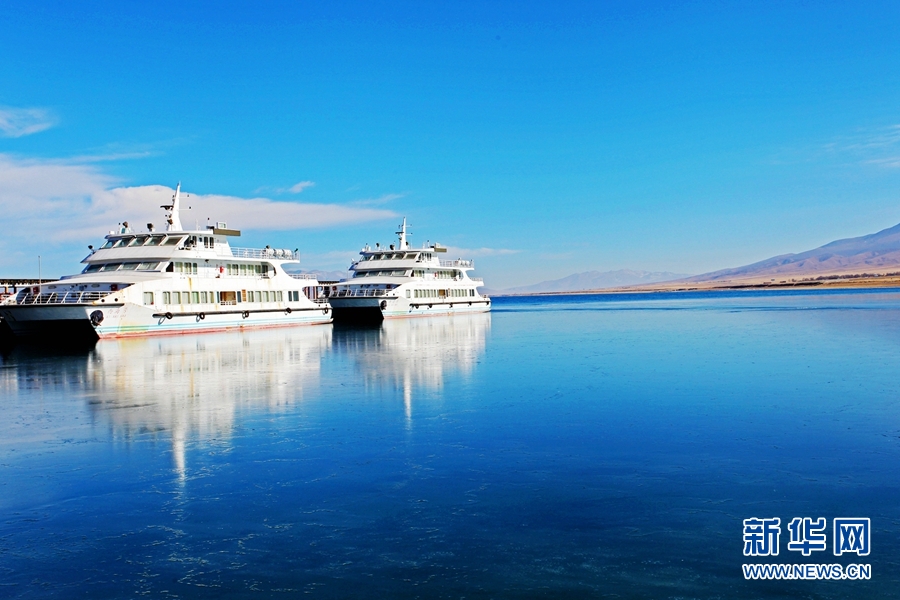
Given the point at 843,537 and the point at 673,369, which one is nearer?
the point at 843,537

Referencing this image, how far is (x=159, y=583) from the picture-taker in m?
8.14

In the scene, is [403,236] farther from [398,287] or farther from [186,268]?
[186,268]

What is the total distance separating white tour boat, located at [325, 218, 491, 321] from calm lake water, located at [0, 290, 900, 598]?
40783 millimetres

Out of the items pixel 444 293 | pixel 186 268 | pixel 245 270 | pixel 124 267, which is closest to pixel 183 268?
pixel 186 268

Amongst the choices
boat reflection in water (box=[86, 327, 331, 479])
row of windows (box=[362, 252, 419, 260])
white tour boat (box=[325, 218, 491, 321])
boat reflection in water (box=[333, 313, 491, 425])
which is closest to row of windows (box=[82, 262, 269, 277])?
boat reflection in water (box=[86, 327, 331, 479])

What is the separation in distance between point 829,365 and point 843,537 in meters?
20.9

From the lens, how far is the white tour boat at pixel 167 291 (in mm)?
42625

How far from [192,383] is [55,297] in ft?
80.4

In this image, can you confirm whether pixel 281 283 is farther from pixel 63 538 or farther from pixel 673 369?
pixel 63 538

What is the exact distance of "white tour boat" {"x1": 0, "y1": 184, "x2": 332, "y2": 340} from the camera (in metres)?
42.6

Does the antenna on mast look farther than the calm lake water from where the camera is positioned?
Yes

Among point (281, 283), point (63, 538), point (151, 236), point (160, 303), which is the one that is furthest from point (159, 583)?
point (281, 283)

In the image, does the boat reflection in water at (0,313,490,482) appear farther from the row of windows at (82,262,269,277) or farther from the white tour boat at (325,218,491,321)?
the white tour boat at (325,218,491,321)

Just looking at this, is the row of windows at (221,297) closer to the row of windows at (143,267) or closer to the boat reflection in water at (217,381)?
the row of windows at (143,267)
